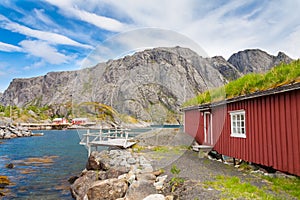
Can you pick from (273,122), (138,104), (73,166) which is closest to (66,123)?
(73,166)

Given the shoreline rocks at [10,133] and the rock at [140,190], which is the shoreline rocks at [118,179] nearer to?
the rock at [140,190]

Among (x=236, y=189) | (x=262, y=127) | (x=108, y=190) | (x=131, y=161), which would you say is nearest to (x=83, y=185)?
(x=131, y=161)

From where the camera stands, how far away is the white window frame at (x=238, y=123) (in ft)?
34.0

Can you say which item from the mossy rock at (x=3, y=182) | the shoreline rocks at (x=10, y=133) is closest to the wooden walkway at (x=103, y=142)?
the mossy rock at (x=3, y=182)

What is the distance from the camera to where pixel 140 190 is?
295 inches

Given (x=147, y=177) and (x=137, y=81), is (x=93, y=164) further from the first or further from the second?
(x=137, y=81)

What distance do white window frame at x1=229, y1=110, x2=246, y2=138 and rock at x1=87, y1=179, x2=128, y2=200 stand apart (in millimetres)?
5446

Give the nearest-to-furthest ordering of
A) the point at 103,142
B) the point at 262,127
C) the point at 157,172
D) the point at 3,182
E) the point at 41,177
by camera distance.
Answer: the point at 262,127 < the point at 157,172 < the point at 3,182 < the point at 41,177 < the point at 103,142

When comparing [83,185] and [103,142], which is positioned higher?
[103,142]

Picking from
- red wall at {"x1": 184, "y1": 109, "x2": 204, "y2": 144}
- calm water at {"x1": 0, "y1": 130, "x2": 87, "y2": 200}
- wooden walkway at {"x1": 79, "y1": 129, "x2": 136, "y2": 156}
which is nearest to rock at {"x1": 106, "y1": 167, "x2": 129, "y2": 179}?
calm water at {"x1": 0, "y1": 130, "x2": 87, "y2": 200}

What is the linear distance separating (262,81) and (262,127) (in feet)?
6.00

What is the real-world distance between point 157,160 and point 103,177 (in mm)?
2525

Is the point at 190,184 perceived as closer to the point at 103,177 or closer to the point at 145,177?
the point at 145,177

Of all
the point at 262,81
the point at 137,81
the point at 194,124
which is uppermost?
the point at 137,81
